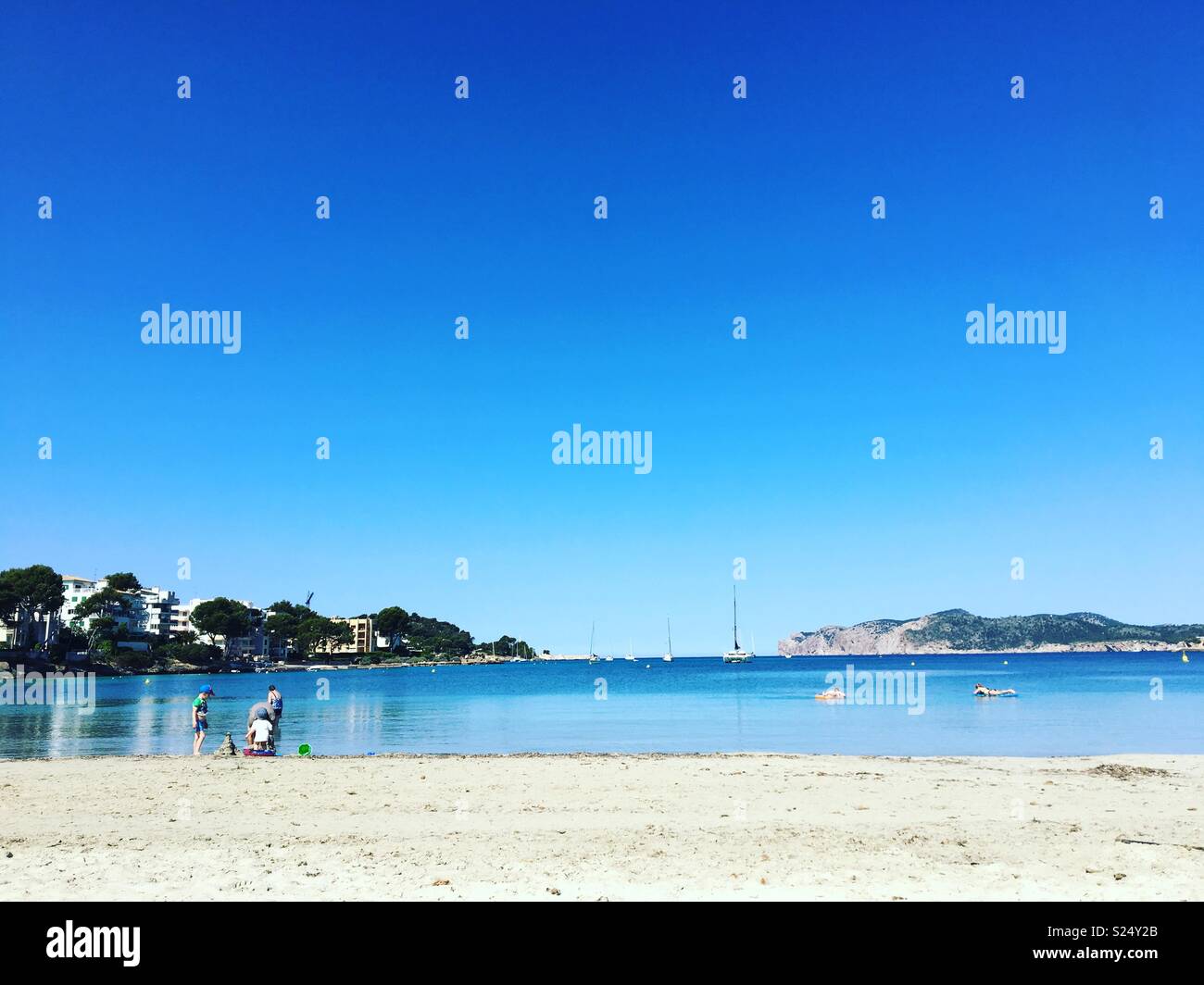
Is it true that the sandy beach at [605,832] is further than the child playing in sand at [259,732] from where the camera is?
No

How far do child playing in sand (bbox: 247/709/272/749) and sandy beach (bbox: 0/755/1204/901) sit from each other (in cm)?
321

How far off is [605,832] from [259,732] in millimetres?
17736

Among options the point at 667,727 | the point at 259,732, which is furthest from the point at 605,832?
the point at 667,727

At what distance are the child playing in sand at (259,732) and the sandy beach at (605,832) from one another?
3.21 meters

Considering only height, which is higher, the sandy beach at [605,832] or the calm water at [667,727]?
the sandy beach at [605,832]

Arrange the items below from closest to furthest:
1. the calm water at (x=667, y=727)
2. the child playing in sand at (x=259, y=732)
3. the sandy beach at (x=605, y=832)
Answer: the sandy beach at (x=605, y=832) < the child playing in sand at (x=259, y=732) < the calm water at (x=667, y=727)

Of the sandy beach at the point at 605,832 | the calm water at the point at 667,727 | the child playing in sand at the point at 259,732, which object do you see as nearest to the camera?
the sandy beach at the point at 605,832

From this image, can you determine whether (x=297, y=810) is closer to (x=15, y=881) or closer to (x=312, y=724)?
(x=15, y=881)

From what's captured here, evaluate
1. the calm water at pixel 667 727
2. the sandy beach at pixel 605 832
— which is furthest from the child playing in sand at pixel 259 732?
the calm water at pixel 667 727

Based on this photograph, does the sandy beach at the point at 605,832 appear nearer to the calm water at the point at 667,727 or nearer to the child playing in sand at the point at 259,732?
the child playing in sand at the point at 259,732

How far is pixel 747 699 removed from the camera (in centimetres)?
7325

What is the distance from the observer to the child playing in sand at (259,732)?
2784 cm
